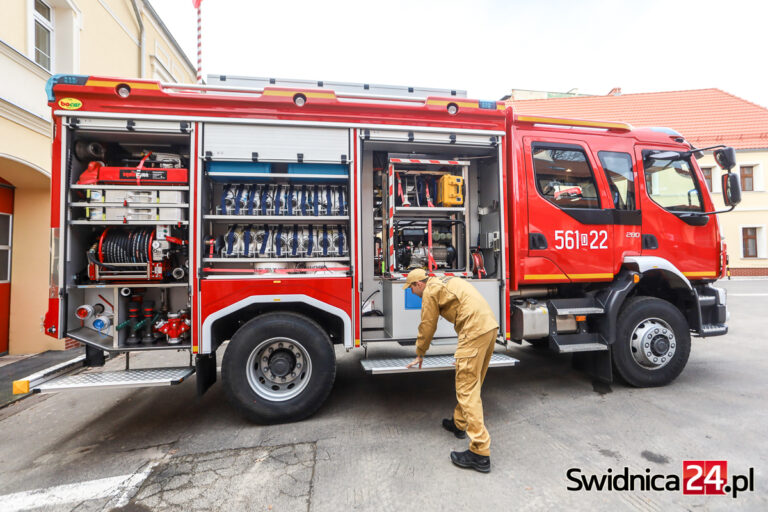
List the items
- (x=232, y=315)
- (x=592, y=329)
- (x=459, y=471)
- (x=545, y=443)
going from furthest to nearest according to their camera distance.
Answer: (x=592, y=329)
(x=232, y=315)
(x=545, y=443)
(x=459, y=471)

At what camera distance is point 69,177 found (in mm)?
3332

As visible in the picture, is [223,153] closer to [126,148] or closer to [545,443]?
[126,148]

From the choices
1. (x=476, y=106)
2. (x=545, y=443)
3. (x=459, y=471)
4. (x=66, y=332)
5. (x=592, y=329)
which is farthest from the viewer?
(x=592, y=329)

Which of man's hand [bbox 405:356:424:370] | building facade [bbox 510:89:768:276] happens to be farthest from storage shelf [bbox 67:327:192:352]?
building facade [bbox 510:89:768:276]

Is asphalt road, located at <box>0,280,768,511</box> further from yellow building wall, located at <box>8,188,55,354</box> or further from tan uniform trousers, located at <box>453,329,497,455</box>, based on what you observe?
yellow building wall, located at <box>8,188,55,354</box>

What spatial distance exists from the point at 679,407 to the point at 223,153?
17.3ft

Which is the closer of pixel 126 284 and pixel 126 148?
pixel 126 284

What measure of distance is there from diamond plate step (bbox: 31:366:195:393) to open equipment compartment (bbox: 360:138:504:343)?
1.81 meters

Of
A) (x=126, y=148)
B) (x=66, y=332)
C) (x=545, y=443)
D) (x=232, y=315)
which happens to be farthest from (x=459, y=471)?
(x=126, y=148)

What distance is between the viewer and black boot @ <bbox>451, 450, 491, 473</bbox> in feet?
8.79

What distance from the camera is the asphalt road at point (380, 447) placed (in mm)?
2455

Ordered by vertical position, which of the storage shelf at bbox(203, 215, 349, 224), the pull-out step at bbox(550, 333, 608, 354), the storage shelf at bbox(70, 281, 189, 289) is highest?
the storage shelf at bbox(203, 215, 349, 224)

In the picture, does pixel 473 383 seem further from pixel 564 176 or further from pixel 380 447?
pixel 564 176

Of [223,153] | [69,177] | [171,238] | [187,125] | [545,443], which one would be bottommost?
[545,443]
